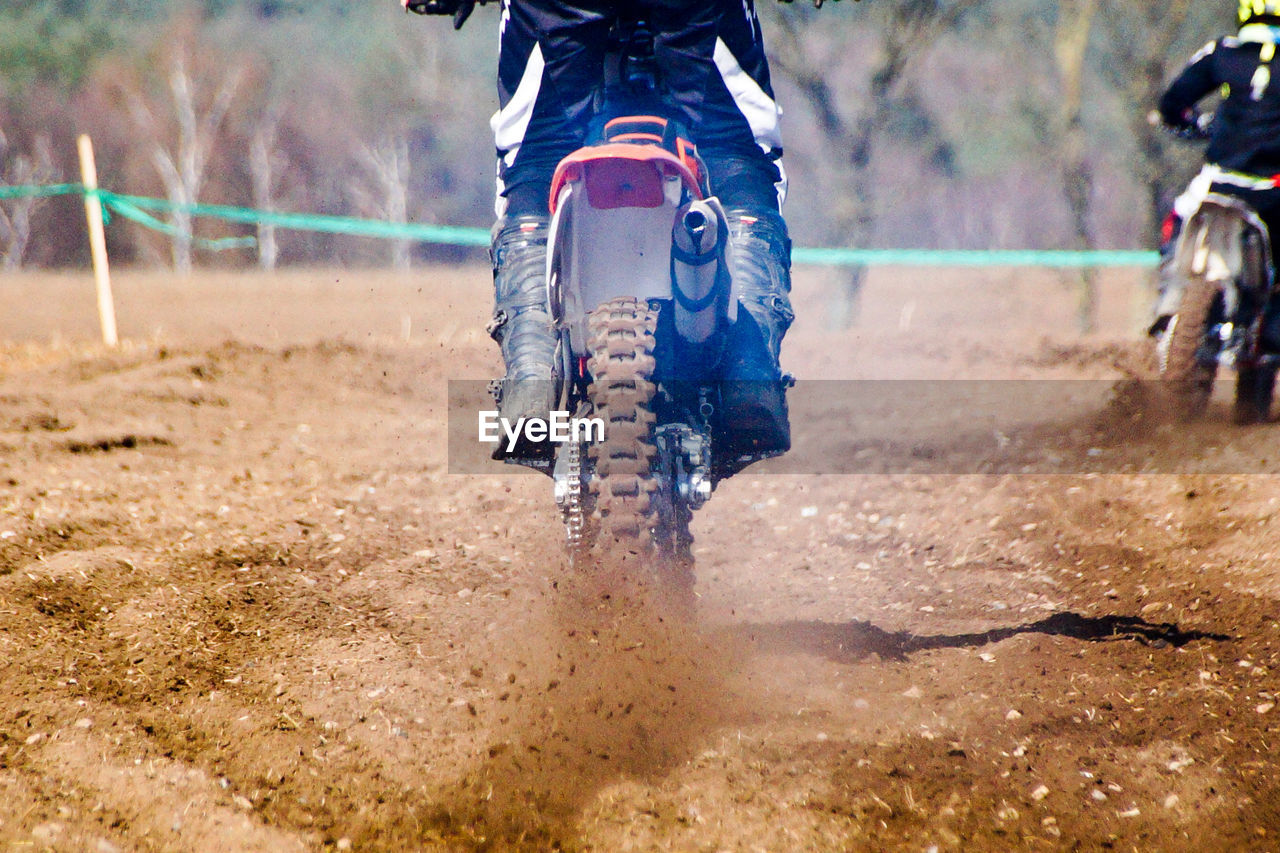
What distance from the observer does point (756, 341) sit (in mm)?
2932

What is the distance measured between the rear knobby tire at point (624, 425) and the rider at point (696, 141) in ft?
1.26

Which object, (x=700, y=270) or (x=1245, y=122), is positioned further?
(x=1245, y=122)

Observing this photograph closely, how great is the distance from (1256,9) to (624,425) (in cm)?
471

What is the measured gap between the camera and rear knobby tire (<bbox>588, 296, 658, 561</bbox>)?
2455 mm

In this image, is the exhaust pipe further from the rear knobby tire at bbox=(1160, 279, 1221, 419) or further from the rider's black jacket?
the rider's black jacket

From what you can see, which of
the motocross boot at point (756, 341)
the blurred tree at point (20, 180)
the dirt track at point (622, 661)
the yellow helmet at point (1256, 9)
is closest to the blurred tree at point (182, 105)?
the blurred tree at point (20, 180)

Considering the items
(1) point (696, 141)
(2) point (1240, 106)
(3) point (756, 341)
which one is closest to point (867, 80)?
(2) point (1240, 106)

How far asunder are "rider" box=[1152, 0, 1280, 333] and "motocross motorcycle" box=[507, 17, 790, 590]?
3711 millimetres

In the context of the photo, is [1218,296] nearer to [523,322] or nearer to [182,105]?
[523,322]

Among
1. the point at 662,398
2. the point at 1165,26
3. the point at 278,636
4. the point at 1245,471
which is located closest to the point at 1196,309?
the point at 1245,471

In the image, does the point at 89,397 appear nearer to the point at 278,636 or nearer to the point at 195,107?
the point at 278,636

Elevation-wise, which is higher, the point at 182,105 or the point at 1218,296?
the point at 182,105

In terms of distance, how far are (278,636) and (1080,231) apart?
45.3 feet

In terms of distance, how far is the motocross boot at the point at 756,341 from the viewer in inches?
113
